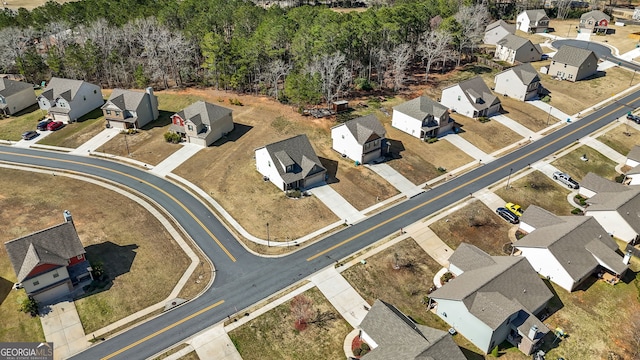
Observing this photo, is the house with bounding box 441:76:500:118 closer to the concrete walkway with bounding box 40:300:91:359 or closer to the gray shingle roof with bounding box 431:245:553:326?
the gray shingle roof with bounding box 431:245:553:326

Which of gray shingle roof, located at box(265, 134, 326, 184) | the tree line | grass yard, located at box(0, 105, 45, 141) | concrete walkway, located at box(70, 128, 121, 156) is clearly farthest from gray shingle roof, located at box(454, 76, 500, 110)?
grass yard, located at box(0, 105, 45, 141)

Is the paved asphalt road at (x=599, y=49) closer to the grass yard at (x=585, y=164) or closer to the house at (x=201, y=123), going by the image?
the grass yard at (x=585, y=164)

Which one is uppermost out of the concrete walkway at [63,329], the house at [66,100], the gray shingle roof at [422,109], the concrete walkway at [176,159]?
the house at [66,100]

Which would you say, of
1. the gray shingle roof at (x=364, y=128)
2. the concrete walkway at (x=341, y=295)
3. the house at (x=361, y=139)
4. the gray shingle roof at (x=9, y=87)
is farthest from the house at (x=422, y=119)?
the gray shingle roof at (x=9, y=87)

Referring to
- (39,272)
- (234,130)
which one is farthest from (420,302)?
(234,130)

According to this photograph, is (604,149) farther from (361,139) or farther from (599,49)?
(599,49)

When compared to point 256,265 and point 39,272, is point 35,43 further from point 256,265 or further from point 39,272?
point 256,265

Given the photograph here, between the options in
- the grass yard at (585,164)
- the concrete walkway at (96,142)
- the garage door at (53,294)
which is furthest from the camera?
the concrete walkway at (96,142)
